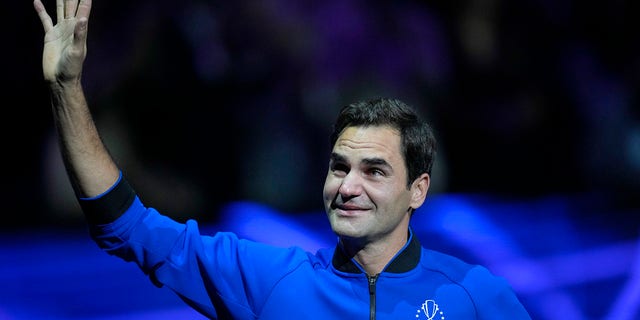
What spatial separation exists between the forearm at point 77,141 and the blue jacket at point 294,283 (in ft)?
0.41

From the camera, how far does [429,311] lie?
241cm

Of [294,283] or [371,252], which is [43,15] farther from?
[371,252]

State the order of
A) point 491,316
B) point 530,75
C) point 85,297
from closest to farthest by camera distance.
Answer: point 491,316 → point 85,297 → point 530,75

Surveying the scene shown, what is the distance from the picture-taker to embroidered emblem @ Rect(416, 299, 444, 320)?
2.40 metres

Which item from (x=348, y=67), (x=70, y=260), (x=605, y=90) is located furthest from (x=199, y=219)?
(x=605, y=90)

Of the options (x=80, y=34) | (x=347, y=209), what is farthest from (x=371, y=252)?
(x=80, y=34)

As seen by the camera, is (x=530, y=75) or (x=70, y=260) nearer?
(x=70, y=260)

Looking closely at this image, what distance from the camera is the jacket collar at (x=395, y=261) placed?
2.49 metres

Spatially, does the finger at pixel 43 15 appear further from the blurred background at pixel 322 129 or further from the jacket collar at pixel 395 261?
the blurred background at pixel 322 129

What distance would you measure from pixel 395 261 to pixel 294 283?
11.4 inches

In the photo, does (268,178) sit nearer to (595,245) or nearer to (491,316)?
(595,245)

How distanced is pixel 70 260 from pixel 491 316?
103 inches

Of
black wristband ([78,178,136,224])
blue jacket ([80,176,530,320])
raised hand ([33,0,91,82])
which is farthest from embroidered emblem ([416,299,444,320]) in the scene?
raised hand ([33,0,91,82])

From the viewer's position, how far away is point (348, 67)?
5328mm
